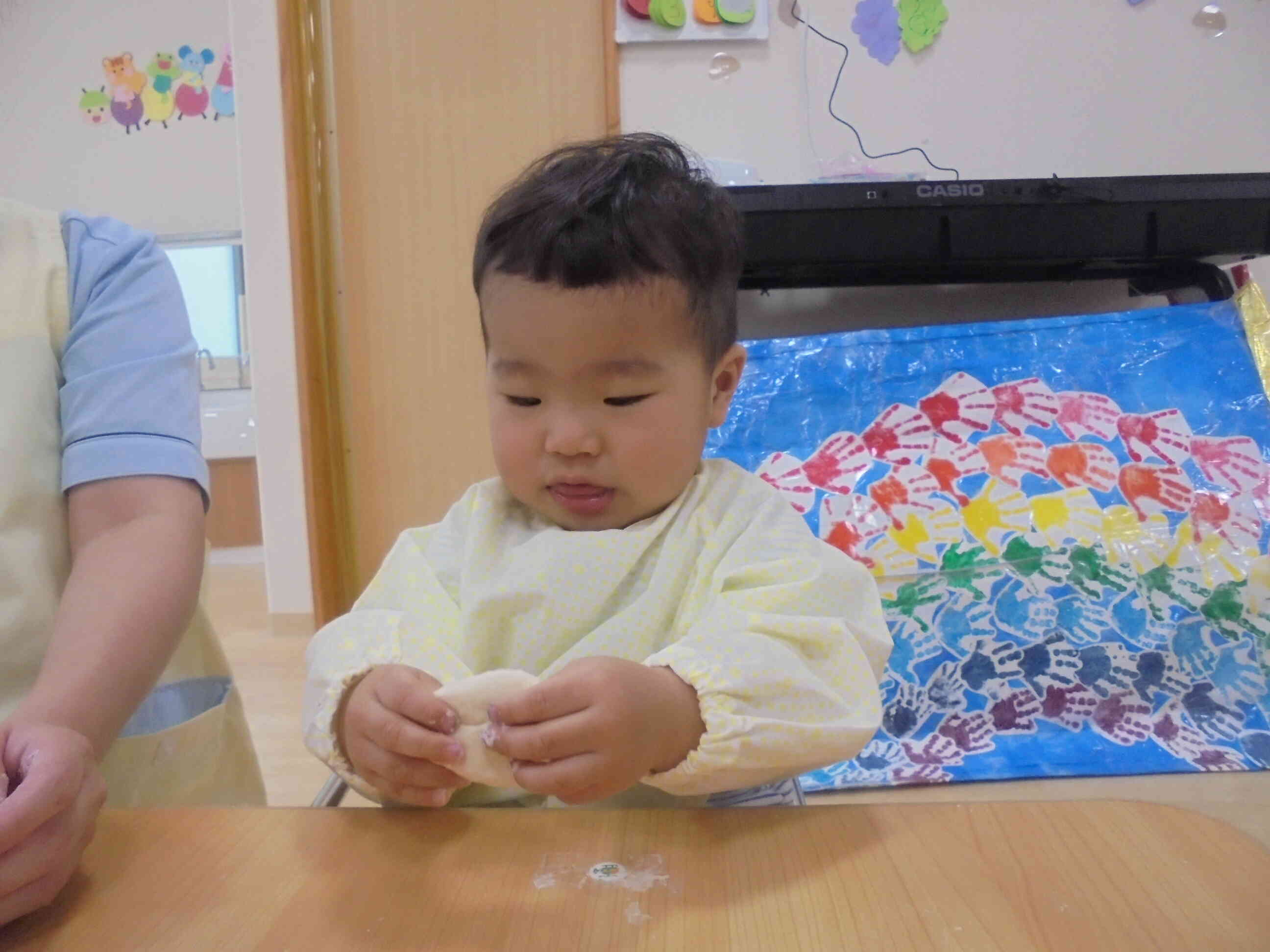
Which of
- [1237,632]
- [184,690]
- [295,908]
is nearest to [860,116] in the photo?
[1237,632]

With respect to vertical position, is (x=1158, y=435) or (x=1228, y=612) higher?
(x=1158, y=435)

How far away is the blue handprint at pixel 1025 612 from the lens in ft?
4.82

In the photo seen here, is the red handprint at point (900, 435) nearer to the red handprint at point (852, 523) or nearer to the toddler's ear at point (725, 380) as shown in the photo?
the red handprint at point (852, 523)

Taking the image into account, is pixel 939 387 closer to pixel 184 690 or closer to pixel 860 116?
pixel 860 116

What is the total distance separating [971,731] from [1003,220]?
83 cm

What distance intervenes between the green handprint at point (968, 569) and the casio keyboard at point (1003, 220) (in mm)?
501

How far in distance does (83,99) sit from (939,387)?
3665 millimetres

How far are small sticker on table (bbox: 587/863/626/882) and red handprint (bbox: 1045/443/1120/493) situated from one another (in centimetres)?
133

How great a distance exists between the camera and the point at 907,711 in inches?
57.3

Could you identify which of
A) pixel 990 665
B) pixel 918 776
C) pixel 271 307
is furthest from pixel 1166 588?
pixel 271 307

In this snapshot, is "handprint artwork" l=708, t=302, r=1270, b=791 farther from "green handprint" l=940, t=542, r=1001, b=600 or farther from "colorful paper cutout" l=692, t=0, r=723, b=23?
"colorful paper cutout" l=692, t=0, r=723, b=23

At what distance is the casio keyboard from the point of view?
5.14 feet

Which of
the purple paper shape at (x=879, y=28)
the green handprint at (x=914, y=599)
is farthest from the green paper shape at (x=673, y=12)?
the green handprint at (x=914, y=599)

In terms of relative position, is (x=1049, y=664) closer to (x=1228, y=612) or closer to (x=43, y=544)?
(x=1228, y=612)
